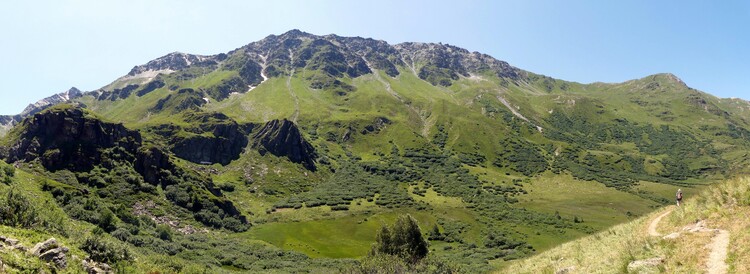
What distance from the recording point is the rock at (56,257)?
82.7 feet

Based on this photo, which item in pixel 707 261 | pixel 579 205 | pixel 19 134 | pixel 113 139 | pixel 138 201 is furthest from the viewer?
pixel 579 205

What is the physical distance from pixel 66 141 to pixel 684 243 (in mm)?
152494

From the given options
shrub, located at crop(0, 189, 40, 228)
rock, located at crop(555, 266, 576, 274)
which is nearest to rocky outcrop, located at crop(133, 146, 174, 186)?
shrub, located at crop(0, 189, 40, 228)

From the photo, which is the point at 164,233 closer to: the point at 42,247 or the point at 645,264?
the point at 42,247

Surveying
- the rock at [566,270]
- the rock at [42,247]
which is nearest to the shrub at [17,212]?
the rock at [42,247]

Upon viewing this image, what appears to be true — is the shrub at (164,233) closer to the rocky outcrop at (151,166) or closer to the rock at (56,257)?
the rocky outcrop at (151,166)

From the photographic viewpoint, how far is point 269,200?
167625mm

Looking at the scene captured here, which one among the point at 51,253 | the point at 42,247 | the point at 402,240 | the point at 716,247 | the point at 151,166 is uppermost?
the point at 716,247

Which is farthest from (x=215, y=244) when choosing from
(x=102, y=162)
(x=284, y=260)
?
(x=102, y=162)

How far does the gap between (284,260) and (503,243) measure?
235 feet

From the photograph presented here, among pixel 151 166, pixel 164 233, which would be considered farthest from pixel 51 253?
pixel 151 166

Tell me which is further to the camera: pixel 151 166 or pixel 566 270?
pixel 151 166

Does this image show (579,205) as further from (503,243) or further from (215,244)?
(215,244)

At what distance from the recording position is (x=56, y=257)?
1011 inches
